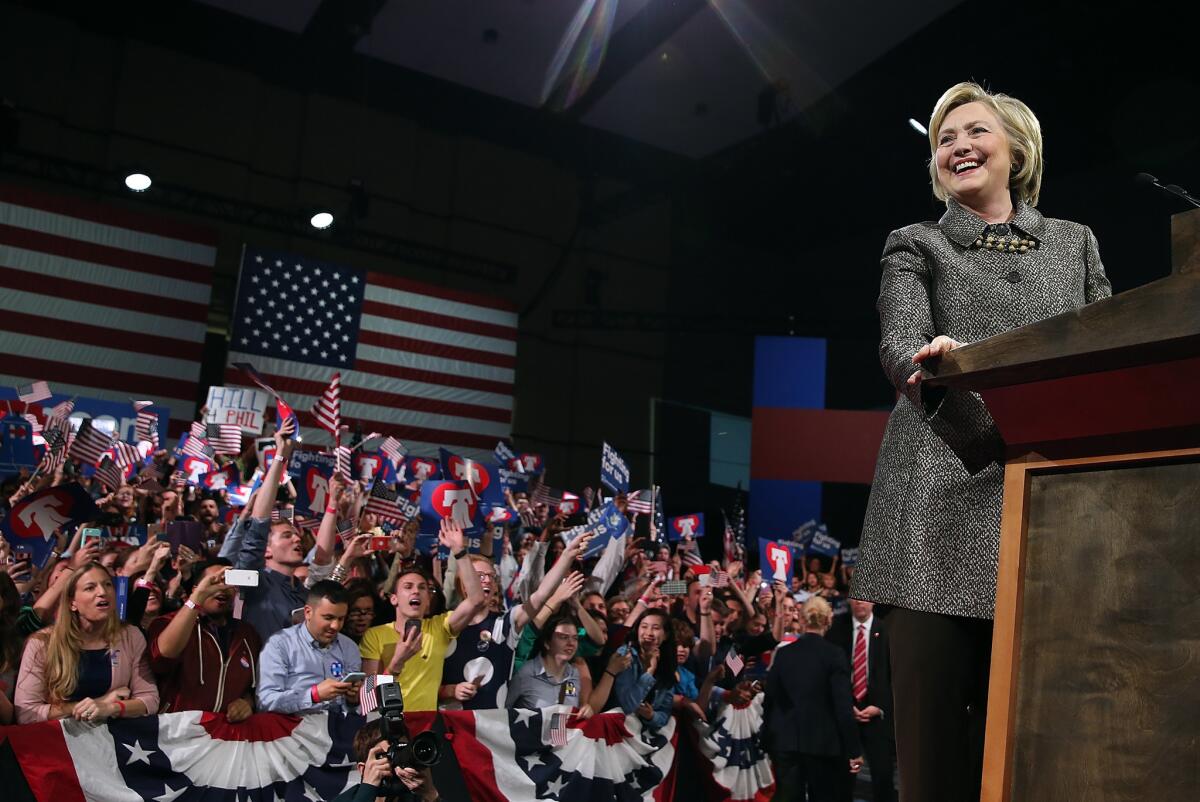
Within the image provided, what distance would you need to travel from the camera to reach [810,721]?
667cm

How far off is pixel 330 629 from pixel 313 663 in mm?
163

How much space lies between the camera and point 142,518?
853cm

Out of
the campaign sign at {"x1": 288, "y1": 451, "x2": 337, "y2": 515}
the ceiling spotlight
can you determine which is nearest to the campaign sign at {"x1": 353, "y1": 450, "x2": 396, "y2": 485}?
the campaign sign at {"x1": 288, "y1": 451, "x2": 337, "y2": 515}

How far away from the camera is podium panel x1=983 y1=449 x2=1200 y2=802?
0.97 metres

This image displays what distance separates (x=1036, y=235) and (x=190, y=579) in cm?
498

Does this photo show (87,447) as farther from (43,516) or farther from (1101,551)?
(1101,551)

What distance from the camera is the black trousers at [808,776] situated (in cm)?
667

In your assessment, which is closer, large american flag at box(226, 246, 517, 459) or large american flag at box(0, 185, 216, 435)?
large american flag at box(0, 185, 216, 435)

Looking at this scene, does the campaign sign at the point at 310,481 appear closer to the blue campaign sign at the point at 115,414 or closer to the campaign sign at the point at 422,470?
the blue campaign sign at the point at 115,414

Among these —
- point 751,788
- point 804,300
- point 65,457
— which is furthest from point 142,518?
point 804,300

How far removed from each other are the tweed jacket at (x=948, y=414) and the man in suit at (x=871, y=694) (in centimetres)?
586

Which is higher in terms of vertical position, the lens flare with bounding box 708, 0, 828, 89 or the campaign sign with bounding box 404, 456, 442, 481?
the lens flare with bounding box 708, 0, 828, 89

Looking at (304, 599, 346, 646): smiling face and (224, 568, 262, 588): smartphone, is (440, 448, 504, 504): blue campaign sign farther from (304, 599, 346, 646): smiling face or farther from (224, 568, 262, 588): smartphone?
(224, 568, 262, 588): smartphone

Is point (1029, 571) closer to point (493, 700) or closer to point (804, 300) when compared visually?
point (493, 700)
